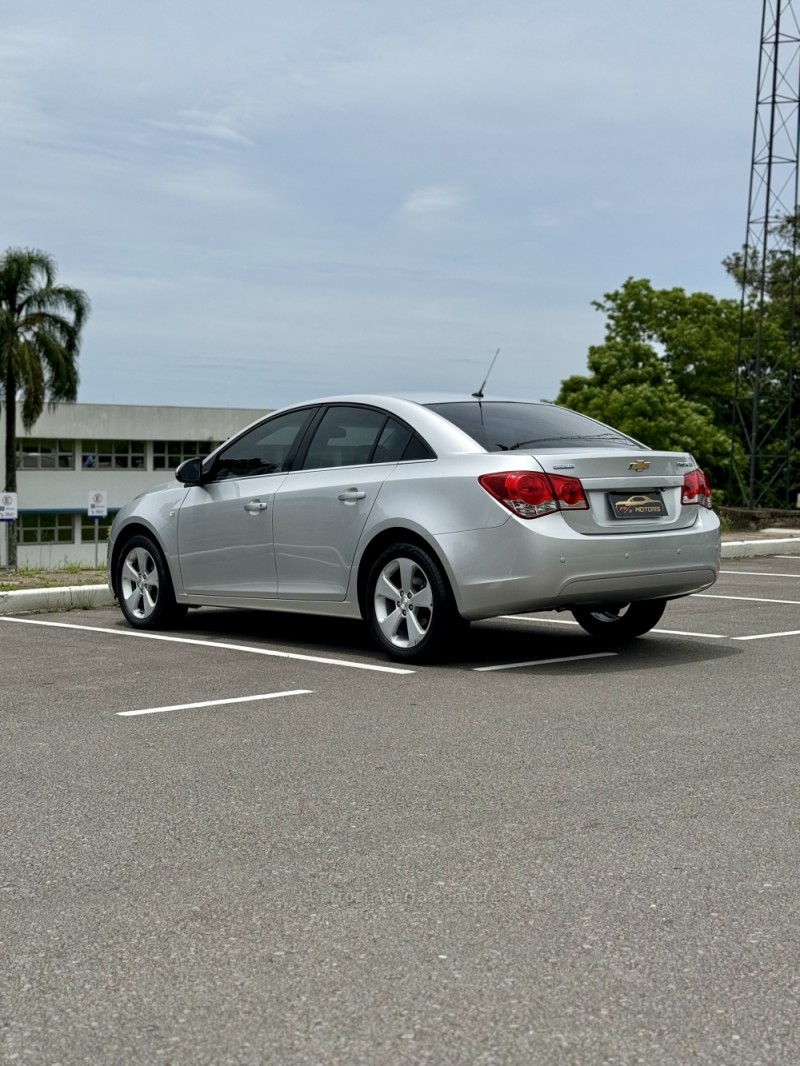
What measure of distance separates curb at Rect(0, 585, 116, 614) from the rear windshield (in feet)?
14.6

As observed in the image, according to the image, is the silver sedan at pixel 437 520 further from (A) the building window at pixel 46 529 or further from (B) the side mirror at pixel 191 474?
(A) the building window at pixel 46 529

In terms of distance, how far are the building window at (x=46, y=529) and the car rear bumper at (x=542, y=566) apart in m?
75.0

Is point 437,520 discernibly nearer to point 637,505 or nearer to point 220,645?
point 637,505

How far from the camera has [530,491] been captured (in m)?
7.99

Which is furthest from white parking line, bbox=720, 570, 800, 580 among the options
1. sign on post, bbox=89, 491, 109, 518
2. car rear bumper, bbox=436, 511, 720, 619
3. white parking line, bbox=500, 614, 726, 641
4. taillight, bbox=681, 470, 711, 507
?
sign on post, bbox=89, 491, 109, 518

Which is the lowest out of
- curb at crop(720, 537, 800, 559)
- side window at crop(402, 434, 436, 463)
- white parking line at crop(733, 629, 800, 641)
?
white parking line at crop(733, 629, 800, 641)

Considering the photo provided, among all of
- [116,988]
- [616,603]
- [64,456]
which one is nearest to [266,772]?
[116,988]

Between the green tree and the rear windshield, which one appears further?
the green tree

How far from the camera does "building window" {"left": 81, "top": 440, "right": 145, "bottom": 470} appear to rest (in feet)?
271

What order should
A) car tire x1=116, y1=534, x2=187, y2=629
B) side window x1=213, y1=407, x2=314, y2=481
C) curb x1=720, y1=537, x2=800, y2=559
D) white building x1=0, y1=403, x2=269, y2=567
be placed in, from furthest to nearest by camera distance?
white building x1=0, y1=403, x2=269, y2=567, curb x1=720, y1=537, x2=800, y2=559, car tire x1=116, y1=534, x2=187, y2=629, side window x1=213, y1=407, x2=314, y2=481

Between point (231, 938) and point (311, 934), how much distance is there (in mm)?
208

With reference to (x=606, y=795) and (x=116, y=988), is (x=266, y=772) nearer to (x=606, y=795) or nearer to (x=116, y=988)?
(x=606, y=795)

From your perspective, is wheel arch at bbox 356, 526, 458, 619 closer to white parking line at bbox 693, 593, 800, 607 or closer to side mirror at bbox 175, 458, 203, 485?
side mirror at bbox 175, 458, 203, 485

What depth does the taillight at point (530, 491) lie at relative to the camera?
26.2ft
